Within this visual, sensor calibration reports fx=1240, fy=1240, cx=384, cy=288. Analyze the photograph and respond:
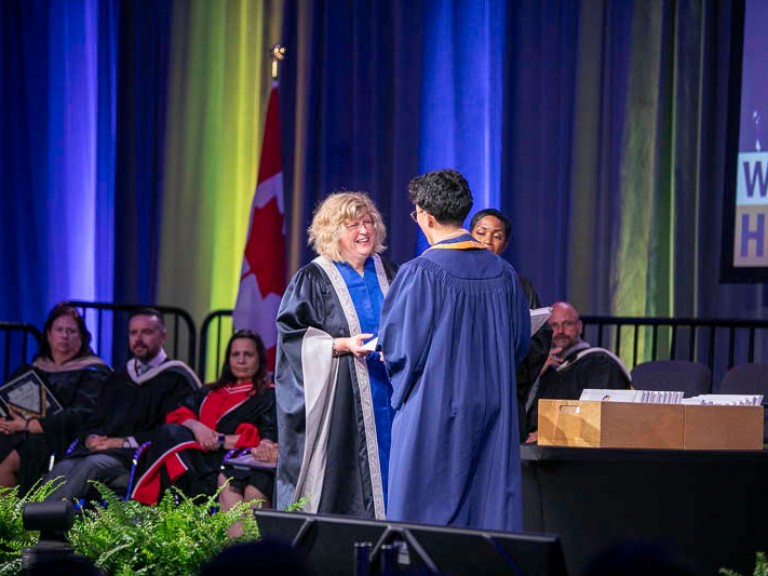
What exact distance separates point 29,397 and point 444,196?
3.82 meters

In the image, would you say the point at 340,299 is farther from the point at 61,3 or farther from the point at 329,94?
the point at 61,3

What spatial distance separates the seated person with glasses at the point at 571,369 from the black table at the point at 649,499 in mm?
2410

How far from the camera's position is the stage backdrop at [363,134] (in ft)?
26.6

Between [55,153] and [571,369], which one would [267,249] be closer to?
[55,153]

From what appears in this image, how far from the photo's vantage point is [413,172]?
345 inches

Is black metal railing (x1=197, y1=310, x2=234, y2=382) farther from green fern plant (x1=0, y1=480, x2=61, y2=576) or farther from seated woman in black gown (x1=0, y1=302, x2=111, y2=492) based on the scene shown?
green fern plant (x1=0, y1=480, x2=61, y2=576)

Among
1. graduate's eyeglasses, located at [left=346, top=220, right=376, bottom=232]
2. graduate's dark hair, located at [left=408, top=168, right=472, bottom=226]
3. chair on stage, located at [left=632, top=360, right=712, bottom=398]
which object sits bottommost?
chair on stage, located at [left=632, top=360, right=712, bottom=398]

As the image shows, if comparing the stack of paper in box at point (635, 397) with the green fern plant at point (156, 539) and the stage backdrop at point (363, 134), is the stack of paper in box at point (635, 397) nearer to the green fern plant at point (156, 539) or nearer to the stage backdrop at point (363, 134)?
the green fern plant at point (156, 539)

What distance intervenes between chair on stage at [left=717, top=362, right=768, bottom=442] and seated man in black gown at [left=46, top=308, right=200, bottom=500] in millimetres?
3074

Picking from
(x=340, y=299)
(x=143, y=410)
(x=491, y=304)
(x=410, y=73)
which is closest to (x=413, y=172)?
(x=410, y=73)

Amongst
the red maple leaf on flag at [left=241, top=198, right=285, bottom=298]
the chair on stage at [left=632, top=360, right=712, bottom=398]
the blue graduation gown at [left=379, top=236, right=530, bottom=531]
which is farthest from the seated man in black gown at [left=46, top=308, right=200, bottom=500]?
the blue graduation gown at [left=379, top=236, right=530, bottom=531]

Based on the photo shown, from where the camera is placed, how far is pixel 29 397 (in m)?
6.96

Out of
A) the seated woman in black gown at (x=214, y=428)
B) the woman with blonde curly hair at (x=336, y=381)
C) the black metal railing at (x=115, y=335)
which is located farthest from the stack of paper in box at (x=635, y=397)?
the black metal railing at (x=115, y=335)

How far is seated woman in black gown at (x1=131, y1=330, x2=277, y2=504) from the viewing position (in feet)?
21.4
